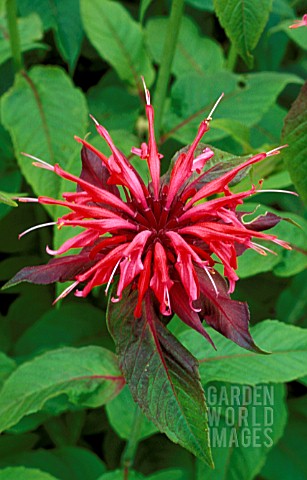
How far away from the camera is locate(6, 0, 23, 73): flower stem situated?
0.95m

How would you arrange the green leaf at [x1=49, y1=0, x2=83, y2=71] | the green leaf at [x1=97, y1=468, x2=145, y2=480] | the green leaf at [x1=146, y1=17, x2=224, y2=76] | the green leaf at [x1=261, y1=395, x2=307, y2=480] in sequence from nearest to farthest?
the green leaf at [x1=97, y1=468, x2=145, y2=480], the green leaf at [x1=49, y1=0, x2=83, y2=71], the green leaf at [x1=261, y1=395, x2=307, y2=480], the green leaf at [x1=146, y1=17, x2=224, y2=76]

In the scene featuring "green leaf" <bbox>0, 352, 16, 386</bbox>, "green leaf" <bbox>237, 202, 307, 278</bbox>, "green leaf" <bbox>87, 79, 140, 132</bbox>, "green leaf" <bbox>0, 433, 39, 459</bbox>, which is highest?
"green leaf" <bbox>87, 79, 140, 132</bbox>

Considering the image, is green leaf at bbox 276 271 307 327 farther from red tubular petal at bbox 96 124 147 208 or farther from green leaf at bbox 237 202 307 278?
red tubular petal at bbox 96 124 147 208

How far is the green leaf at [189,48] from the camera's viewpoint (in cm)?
122

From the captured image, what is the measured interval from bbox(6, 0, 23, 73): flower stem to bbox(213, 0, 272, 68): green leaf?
379mm

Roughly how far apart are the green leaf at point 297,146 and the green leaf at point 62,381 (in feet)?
0.99

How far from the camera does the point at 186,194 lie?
0.68m

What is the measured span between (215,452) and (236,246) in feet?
1.10

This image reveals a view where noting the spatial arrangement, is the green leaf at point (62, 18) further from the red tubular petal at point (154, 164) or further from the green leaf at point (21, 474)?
the green leaf at point (21, 474)

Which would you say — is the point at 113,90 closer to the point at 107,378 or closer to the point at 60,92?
the point at 60,92

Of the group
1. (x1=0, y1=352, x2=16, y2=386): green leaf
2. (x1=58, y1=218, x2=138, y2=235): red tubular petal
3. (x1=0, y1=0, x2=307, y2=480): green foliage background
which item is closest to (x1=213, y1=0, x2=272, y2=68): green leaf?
(x1=0, y1=0, x2=307, y2=480): green foliage background

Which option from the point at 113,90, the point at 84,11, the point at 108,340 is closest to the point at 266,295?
the point at 108,340

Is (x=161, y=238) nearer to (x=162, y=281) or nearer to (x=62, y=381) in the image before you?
(x=162, y=281)

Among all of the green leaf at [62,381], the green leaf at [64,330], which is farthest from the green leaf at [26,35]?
the green leaf at [62,381]
